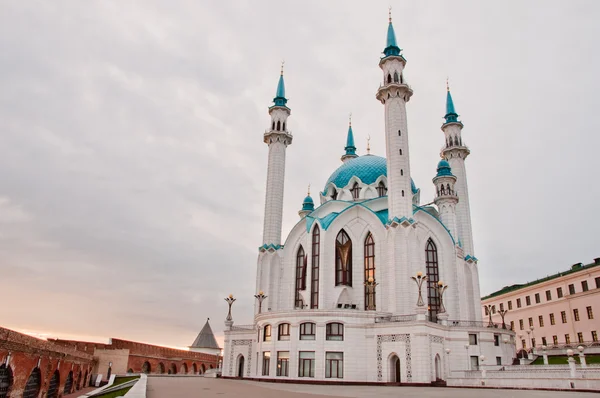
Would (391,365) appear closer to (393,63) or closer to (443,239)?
(443,239)

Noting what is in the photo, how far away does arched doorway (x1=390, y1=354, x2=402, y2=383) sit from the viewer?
31703mm

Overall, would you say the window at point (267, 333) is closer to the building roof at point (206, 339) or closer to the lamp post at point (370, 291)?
the lamp post at point (370, 291)

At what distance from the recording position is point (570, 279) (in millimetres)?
51594

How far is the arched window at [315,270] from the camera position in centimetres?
4053

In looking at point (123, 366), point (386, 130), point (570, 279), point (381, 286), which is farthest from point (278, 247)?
point (570, 279)

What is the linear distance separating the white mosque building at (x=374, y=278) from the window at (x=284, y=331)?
7 cm

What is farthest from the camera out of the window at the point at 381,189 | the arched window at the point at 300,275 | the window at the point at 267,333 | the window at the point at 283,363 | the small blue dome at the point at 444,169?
the window at the point at 381,189

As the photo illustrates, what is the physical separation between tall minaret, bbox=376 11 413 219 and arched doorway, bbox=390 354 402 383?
448 inches

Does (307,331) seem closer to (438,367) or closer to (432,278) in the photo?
(438,367)

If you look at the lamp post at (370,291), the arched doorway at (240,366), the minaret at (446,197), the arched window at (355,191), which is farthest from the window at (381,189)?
the arched doorway at (240,366)

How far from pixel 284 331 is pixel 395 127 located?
66.8 feet

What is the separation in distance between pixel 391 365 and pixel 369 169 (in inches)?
915

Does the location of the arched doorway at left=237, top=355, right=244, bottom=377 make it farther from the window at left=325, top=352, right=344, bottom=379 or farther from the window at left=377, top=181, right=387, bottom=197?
the window at left=377, top=181, right=387, bottom=197

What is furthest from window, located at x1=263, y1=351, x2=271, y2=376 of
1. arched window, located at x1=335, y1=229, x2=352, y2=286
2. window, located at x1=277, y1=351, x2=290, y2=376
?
arched window, located at x1=335, y1=229, x2=352, y2=286
